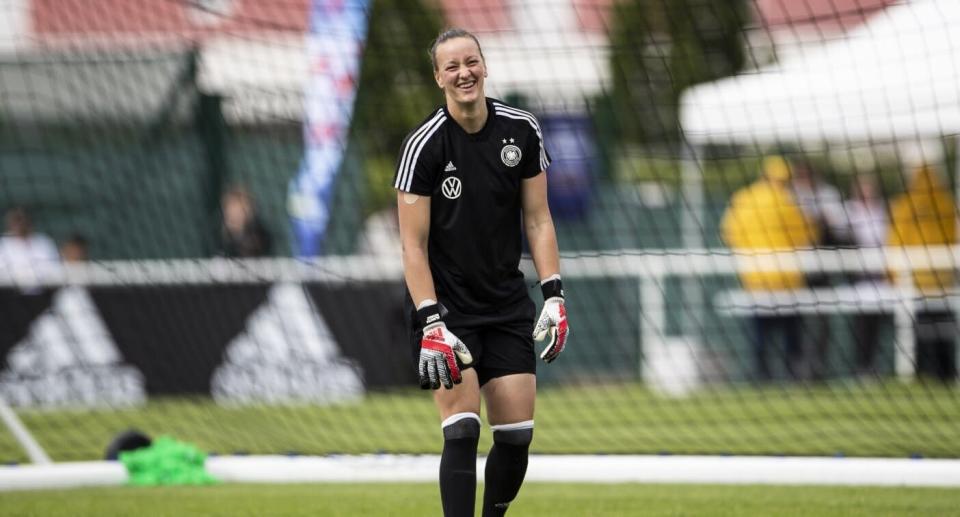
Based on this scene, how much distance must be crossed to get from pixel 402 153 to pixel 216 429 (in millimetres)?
6558

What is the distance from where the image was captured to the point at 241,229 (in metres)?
14.7

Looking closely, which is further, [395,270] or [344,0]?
[395,270]

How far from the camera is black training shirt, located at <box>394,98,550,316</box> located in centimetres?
600

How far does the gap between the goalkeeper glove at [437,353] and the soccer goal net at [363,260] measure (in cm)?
534

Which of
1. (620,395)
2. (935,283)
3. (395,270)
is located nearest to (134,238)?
(395,270)

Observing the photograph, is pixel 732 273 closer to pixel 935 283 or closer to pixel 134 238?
pixel 935 283

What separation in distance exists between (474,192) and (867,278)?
392 inches

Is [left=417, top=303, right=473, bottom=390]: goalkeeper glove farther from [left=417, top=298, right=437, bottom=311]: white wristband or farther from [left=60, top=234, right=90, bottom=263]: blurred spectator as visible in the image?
[left=60, top=234, right=90, bottom=263]: blurred spectator

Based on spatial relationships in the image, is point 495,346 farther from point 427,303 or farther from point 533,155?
point 533,155

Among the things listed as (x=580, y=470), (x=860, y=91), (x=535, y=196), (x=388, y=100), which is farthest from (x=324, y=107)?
(x=535, y=196)

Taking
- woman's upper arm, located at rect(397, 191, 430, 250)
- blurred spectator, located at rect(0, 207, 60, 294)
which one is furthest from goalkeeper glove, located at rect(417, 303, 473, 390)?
blurred spectator, located at rect(0, 207, 60, 294)

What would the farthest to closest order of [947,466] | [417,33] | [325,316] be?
[417,33] → [325,316] → [947,466]

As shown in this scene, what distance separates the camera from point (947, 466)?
27.8 feet

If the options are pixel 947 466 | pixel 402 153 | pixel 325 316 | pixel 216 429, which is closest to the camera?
pixel 402 153
